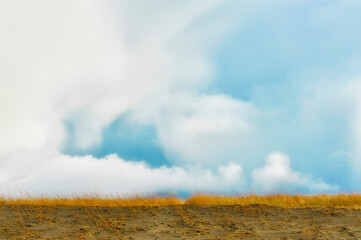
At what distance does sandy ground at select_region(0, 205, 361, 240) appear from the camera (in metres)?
12.8

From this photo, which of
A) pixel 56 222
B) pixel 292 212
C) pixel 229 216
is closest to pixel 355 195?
pixel 292 212

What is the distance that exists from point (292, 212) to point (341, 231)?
317cm

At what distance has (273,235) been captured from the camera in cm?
1262

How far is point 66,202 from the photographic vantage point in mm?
18656

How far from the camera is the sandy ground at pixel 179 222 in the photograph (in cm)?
1283

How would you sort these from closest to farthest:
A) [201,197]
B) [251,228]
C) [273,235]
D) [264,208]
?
[273,235]
[251,228]
[264,208]
[201,197]

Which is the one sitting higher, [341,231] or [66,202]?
[66,202]

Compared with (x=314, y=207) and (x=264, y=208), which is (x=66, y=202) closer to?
(x=264, y=208)

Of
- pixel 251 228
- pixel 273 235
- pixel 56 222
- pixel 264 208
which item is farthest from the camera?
pixel 264 208

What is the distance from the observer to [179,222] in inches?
574

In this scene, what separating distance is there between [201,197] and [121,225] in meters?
5.25

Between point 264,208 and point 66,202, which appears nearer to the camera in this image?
point 264,208

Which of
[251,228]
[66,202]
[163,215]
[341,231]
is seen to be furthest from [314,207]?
[66,202]

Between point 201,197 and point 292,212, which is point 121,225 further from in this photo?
point 292,212
